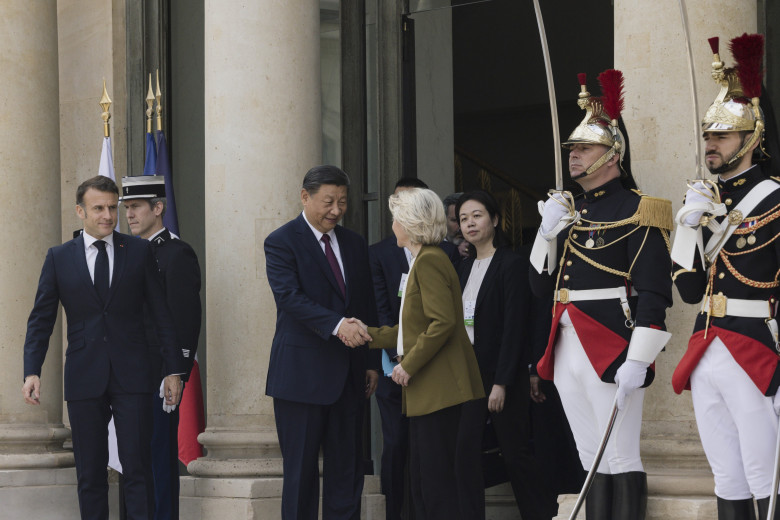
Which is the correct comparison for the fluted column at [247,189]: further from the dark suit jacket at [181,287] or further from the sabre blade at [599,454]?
the sabre blade at [599,454]

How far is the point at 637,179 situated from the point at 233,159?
2.70m

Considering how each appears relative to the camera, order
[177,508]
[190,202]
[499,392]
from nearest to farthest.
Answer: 1. [499,392]
2. [177,508]
3. [190,202]

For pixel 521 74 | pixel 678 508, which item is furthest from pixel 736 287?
pixel 521 74

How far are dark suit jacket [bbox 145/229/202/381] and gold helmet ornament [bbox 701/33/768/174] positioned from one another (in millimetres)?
3670

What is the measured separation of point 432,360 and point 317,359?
63 centimetres

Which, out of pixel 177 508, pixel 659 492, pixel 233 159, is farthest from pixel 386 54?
pixel 659 492

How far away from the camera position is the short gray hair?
713cm

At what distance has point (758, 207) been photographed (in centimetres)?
564

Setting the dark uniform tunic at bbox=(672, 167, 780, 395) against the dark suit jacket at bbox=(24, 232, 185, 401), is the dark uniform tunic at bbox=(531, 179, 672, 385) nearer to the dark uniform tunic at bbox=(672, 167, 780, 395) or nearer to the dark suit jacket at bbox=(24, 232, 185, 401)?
the dark uniform tunic at bbox=(672, 167, 780, 395)

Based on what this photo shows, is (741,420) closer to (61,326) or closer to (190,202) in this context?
(61,326)

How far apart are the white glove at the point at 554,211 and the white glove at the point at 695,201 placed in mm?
730

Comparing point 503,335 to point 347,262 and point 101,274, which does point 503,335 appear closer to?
point 347,262

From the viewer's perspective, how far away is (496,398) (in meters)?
7.61

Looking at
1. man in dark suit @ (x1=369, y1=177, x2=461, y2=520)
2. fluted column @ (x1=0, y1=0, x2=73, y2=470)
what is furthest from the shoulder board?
fluted column @ (x1=0, y1=0, x2=73, y2=470)
